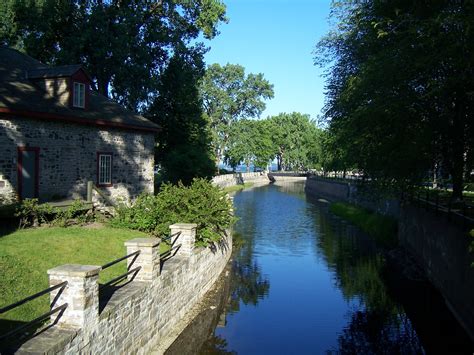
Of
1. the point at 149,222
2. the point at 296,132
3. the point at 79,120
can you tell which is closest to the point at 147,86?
the point at 79,120

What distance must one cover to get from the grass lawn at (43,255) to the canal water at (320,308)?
356 centimetres

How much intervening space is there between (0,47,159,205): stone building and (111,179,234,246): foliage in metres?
3.97

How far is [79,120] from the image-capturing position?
810 inches

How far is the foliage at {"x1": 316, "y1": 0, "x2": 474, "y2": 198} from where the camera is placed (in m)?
16.0

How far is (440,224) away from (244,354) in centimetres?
968

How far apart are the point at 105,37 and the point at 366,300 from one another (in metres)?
23.3

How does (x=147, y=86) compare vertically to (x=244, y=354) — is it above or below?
above

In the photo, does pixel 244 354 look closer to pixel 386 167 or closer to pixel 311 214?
pixel 386 167

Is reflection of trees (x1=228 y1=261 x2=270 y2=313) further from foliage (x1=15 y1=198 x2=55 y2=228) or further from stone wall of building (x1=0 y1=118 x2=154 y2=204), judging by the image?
stone wall of building (x1=0 y1=118 x2=154 y2=204)

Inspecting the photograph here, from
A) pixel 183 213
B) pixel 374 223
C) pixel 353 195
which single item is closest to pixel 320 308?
pixel 183 213

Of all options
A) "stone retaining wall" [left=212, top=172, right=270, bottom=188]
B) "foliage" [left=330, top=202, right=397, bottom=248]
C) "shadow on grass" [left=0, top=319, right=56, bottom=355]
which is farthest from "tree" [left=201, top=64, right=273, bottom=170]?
"shadow on grass" [left=0, top=319, right=56, bottom=355]

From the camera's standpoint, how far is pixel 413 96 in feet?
59.1

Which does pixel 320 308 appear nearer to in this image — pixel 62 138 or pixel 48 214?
pixel 48 214

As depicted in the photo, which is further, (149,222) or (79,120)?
(79,120)
